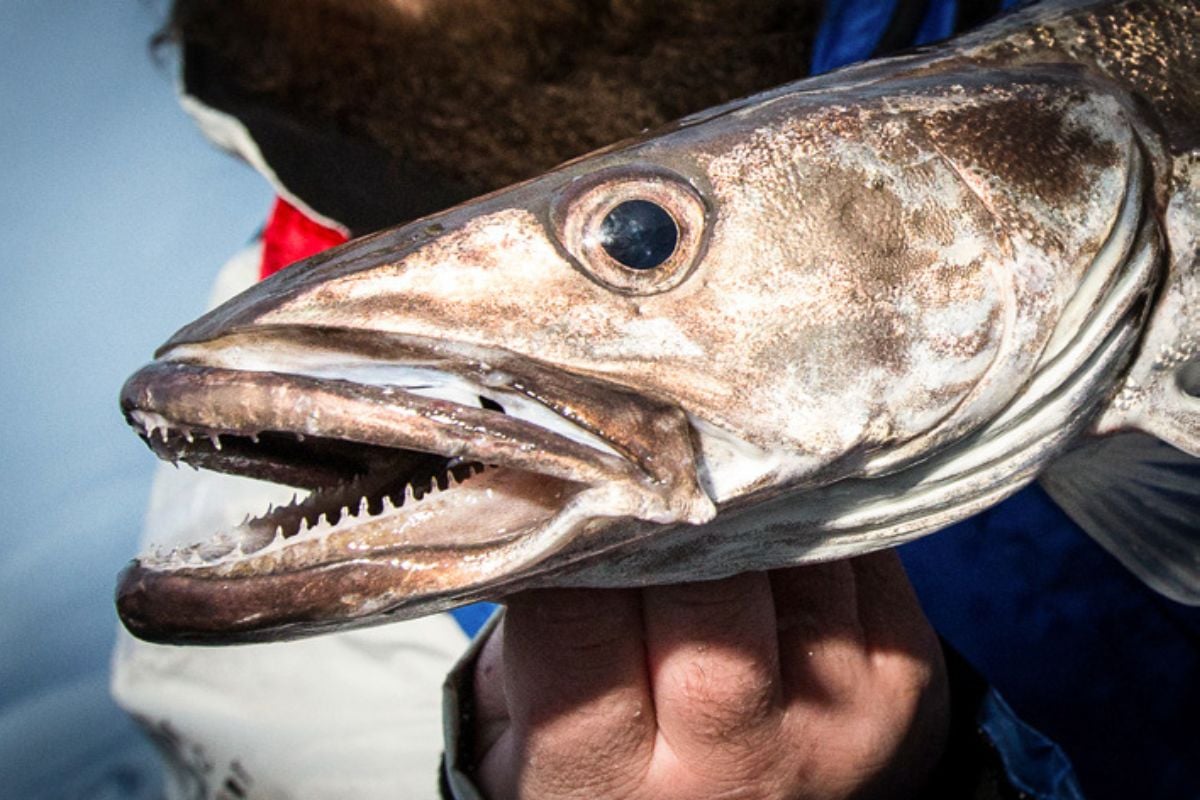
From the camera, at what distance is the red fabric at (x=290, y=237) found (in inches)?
87.2

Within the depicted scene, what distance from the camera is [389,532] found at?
757mm

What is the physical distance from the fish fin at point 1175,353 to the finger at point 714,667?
375 mm

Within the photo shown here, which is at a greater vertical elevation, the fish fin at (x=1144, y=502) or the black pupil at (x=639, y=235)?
the black pupil at (x=639, y=235)

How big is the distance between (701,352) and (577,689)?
414 millimetres

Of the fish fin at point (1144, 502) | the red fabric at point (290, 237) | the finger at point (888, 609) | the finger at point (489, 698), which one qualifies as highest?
the fish fin at point (1144, 502)

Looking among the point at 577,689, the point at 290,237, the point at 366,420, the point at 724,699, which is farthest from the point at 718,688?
the point at 290,237

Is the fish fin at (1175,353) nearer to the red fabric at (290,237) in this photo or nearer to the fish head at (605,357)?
the fish head at (605,357)

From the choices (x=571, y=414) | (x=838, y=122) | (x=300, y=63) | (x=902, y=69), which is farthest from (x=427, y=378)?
(x=300, y=63)

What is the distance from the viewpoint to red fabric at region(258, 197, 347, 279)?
7.27 ft

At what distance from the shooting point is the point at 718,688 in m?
1.06

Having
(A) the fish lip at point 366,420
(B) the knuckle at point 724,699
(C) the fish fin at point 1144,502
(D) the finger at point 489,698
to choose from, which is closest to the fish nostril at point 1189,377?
(C) the fish fin at point 1144,502

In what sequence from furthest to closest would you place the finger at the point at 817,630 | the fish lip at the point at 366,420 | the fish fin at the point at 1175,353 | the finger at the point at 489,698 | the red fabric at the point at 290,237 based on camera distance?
the red fabric at the point at 290,237 < the finger at the point at 489,698 < the finger at the point at 817,630 < the fish fin at the point at 1175,353 < the fish lip at the point at 366,420

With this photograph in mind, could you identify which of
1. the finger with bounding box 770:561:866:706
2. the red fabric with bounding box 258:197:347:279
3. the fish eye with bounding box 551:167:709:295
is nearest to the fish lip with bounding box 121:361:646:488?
the fish eye with bounding box 551:167:709:295

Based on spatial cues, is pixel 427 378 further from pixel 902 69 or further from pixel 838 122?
pixel 902 69
